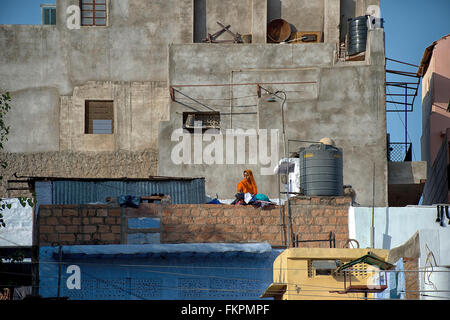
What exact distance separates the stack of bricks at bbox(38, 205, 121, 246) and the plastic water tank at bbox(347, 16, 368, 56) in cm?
1195

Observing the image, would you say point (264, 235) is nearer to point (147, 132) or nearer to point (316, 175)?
point (316, 175)

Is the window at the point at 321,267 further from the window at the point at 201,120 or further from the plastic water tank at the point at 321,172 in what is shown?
the window at the point at 201,120

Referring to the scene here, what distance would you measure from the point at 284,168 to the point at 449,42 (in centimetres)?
1073

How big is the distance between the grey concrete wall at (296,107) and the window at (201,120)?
0.19 meters

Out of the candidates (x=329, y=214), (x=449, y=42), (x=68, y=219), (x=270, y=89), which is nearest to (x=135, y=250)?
(x=68, y=219)

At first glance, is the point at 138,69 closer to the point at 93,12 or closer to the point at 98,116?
the point at 98,116

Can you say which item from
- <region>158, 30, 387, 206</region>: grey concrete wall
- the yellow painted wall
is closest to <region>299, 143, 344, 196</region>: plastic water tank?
the yellow painted wall

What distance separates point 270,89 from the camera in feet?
94.7

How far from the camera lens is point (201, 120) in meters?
29.2

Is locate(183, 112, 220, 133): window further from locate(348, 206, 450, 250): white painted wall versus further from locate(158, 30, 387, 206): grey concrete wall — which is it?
locate(348, 206, 450, 250): white painted wall

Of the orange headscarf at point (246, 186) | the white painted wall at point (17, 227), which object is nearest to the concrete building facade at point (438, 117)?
the orange headscarf at point (246, 186)

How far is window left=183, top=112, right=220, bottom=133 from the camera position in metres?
28.8

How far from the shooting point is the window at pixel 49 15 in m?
33.3

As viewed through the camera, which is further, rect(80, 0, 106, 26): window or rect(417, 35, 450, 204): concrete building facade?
rect(417, 35, 450, 204): concrete building facade
